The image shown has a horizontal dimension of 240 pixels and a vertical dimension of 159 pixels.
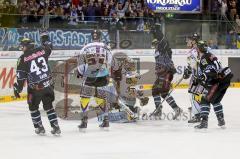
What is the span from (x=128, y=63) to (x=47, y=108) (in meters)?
3.03

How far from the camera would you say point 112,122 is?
35.2ft

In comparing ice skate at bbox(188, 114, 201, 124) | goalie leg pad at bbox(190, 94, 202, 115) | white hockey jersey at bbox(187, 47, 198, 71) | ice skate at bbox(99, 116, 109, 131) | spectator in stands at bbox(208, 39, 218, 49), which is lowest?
ice skate at bbox(188, 114, 201, 124)

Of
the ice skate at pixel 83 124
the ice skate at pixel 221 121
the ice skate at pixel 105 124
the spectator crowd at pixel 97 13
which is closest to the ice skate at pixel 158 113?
the ice skate at pixel 221 121

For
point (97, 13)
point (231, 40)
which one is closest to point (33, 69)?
point (97, 13)

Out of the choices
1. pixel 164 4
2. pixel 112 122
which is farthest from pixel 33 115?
pixel 164 4

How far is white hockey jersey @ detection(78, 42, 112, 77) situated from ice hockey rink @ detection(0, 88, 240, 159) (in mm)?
926

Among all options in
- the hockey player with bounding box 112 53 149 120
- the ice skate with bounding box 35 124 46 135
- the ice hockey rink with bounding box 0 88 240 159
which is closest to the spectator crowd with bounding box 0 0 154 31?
the hockey player with bounding box 112 53 149 120

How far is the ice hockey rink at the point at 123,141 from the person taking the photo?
7.68 meters

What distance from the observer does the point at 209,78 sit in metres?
9.56

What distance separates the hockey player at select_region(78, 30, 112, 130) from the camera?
9.41 metres

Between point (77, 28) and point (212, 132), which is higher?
point (77, 28)

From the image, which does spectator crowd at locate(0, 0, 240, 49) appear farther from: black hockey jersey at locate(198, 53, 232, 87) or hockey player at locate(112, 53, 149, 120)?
black hockey jersey at locate(198, 53, 232, 87)

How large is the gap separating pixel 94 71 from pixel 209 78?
176 cm

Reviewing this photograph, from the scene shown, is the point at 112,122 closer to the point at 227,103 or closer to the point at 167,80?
the point at 167,80
